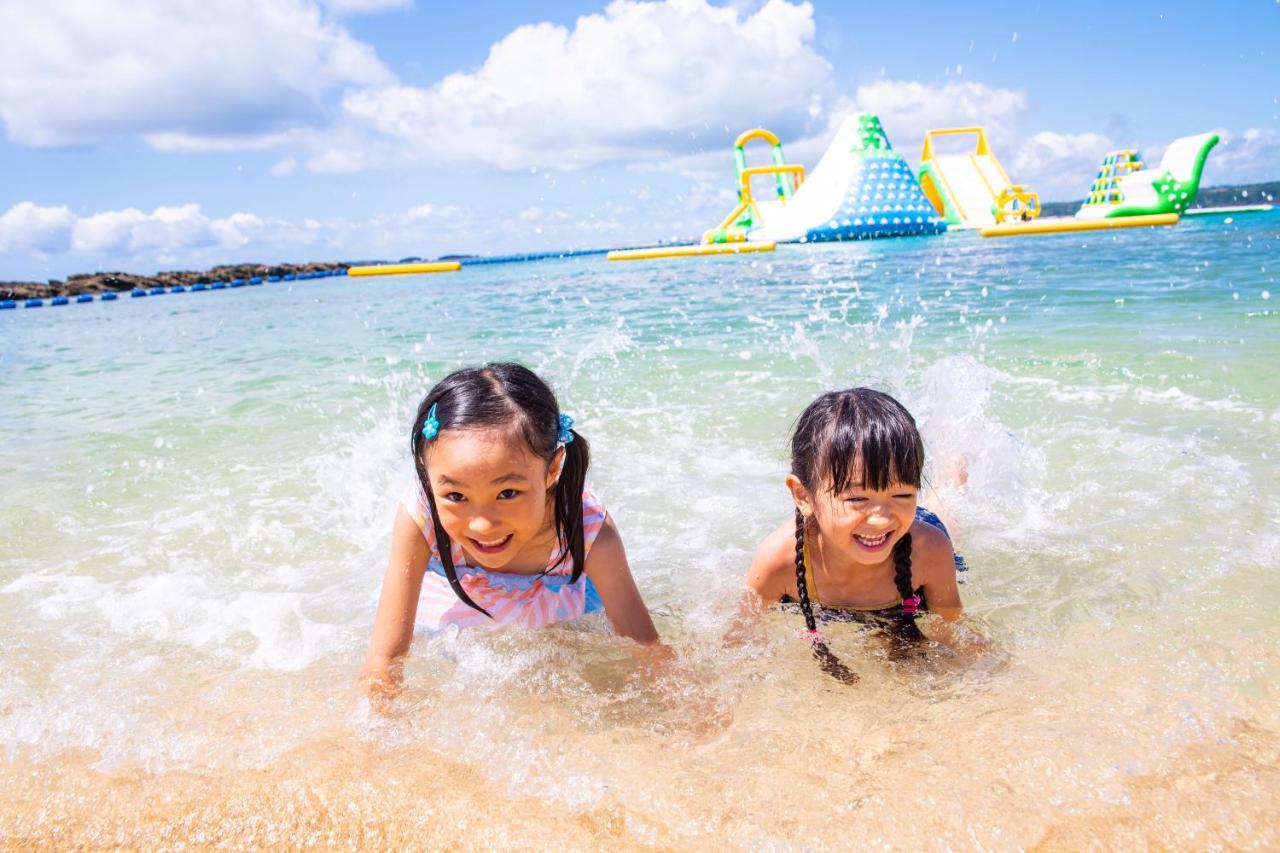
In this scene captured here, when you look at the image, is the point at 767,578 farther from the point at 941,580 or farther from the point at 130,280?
the point at 130,280

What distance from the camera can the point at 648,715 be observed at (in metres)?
2.06

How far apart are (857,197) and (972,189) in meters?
7.79

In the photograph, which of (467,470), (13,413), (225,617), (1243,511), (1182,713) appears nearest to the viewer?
(1182,713)

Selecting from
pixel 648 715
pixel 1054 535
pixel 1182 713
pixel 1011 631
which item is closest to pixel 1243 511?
pixel 1054 535

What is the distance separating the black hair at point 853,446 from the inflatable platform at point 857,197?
2613 centimetres

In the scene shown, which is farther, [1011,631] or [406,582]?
[1011,631]

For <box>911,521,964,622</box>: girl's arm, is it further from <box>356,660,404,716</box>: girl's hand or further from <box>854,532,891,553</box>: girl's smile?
<box>356,660,404,716</box>: girl's hand

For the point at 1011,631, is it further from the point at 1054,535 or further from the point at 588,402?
the point at 588,402

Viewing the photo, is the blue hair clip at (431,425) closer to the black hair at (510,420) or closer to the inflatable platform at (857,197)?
the black hair at (510,420)

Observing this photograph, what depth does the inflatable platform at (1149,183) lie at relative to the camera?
28094 millimetres

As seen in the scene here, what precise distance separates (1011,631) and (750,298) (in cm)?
1026

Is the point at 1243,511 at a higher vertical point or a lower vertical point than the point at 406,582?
lower

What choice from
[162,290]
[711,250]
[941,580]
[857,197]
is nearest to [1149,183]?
[857,197]

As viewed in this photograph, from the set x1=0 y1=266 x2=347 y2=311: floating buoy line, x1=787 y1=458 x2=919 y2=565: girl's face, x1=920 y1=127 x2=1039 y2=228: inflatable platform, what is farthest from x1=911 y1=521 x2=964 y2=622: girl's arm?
x1=0 y1=266 x2=347 y2=311: floating buoy line
